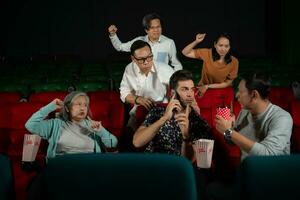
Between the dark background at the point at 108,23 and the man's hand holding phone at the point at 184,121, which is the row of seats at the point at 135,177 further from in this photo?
the dark background at the point at 108,23

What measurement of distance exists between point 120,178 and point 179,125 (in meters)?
1.02

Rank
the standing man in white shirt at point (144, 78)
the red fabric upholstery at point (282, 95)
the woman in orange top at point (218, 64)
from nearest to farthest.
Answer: the standing man in white shirt at point (144, 78) < the red fabric upholstery at point (282, 95) < the woman in orange top at point (218, 64)

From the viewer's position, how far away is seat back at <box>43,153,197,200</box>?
3.45ft

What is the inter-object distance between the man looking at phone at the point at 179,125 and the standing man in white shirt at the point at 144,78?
19.9 inches

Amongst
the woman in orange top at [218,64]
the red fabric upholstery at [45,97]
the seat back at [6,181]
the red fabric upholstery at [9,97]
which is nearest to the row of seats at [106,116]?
the red fabric upholstery at [45,97]

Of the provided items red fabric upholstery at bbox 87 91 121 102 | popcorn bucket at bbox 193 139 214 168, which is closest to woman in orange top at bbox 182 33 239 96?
red fabric upholstery at bbox 87 91 121 102

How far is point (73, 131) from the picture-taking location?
7.04 feet

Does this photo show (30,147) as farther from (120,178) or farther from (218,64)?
(218,64)

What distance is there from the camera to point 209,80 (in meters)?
3.36

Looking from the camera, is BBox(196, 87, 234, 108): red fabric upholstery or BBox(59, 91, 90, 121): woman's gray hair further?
BBox(196, 87, 234, 108): red fabric upholstery

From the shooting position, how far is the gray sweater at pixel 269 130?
1656 mm

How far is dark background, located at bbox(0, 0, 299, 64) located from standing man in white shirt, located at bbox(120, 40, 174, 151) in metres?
5.58

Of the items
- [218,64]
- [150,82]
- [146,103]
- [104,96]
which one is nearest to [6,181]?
[146,103]

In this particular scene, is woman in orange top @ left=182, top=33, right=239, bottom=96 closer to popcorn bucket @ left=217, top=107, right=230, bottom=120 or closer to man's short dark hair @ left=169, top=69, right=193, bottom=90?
man's short dark hair @ left=169, top=69, right=193, bottom=90
